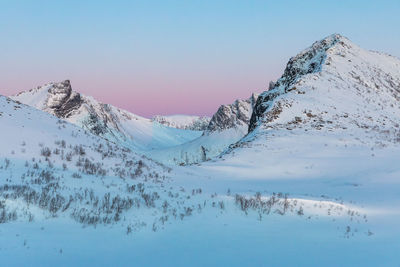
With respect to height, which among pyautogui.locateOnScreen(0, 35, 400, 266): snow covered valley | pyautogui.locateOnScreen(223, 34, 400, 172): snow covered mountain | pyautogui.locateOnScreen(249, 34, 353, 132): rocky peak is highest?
pyautogui.locateOnScreen(249, 34, 353, 132): rocky peak

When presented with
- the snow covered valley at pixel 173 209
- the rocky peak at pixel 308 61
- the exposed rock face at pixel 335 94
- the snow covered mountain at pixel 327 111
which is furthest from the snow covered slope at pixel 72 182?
the rocky peak at pixel 308 61

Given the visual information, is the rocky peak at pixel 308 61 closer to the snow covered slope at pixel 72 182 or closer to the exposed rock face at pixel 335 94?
the exposed rock face at pixel 335 94

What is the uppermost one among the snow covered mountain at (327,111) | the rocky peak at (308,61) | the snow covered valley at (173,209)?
the rocky peak at (308,61)

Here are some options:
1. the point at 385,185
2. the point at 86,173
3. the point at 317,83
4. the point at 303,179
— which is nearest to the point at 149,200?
the point at 86,173

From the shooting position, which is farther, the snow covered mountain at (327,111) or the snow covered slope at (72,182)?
the snow covered mountain at (327,111)

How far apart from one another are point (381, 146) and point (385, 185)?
12.6 meters

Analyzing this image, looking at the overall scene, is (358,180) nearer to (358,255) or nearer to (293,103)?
(358,255)

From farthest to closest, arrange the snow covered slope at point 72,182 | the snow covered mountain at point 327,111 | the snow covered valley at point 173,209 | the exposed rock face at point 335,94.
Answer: the exposed rock face at point 335,94
the snow covered mountain at point 327,111
the snow covered slope at point 72,182
the snow covered valley at point 173,209

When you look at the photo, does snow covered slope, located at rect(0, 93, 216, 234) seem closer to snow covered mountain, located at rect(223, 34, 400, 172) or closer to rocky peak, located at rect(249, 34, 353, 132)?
snow covered mountain, located at rect(223, 34, 400, 172)

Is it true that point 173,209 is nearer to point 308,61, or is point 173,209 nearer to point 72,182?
point 72,182

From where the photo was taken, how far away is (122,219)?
25.1ft

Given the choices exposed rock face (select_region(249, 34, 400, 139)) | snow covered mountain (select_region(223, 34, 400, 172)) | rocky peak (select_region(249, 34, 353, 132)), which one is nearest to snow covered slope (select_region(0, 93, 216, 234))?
snow covered mountain (select_region(223, 34, 400, 172))

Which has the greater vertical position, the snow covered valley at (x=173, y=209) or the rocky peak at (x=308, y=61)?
the rocky peak at (x=308, y=61)

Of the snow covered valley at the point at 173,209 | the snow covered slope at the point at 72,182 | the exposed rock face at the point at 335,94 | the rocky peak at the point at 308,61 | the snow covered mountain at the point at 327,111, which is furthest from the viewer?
the rocky peak at the point at 308,61
